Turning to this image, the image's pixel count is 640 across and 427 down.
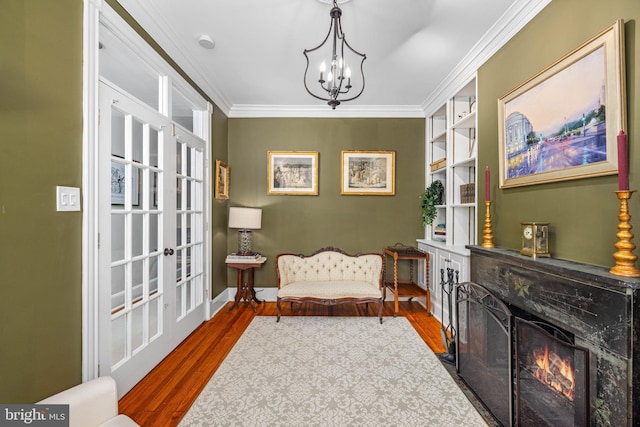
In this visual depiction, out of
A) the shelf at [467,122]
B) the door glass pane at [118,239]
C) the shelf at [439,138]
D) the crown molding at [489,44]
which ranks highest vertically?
the crown molding at [489,44]

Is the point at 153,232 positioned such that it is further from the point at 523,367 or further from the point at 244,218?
the point at 523,367

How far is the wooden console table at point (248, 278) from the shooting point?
12.6 feet

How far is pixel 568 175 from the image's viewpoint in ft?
5.73

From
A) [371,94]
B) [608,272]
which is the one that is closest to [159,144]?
[371,94]

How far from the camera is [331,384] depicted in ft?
7.41

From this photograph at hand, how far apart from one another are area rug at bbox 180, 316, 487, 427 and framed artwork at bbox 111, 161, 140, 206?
1.60 m

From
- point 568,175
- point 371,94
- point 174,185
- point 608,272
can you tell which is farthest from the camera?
point 371,94

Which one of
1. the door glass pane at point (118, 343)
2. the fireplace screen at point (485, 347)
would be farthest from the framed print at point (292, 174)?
the fireplace screen at point (485, 347)

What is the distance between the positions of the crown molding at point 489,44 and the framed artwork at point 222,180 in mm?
3082

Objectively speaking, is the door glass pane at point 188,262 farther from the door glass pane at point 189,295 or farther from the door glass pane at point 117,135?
the door glass pane at point 117,135

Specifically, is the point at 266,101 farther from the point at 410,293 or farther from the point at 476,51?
the point at 410,293

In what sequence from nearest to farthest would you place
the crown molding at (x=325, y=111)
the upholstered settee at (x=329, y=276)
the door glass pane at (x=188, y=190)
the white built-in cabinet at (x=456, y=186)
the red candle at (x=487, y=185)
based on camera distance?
the red candle at (x=487, y=185), the door glass pane at (x=188, y=190), the white built-in cabinet at (x=456, y=186), the upholstered settee at (x=329, y=276), the crown molding at (x=325, y=111)

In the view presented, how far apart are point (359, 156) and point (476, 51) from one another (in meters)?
1.99
